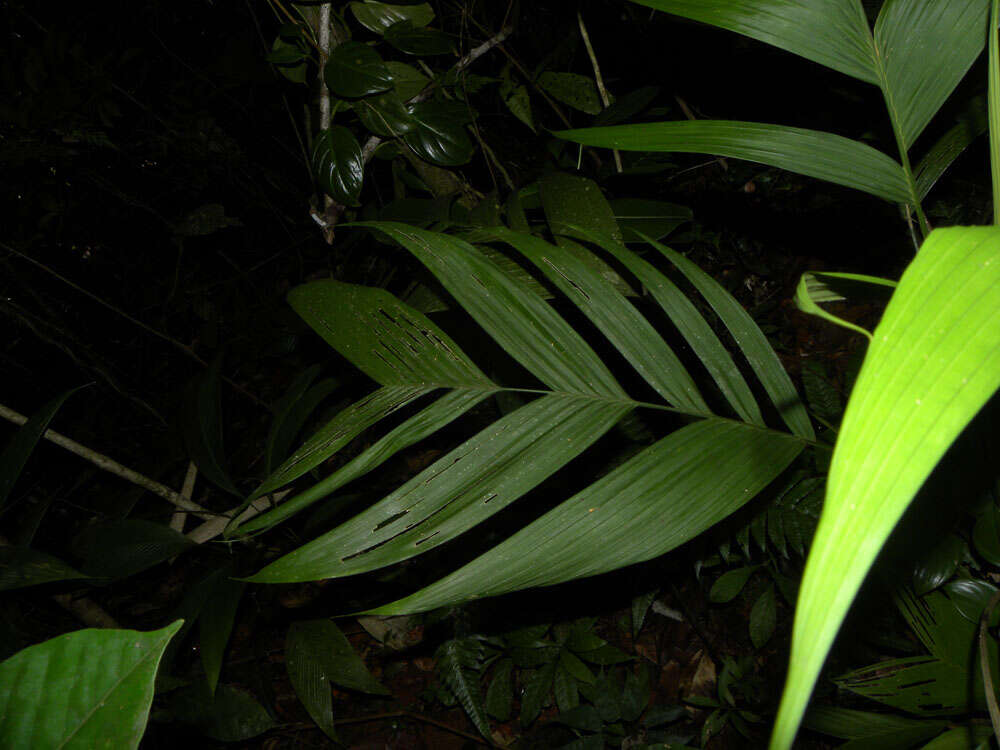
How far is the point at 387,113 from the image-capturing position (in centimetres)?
115

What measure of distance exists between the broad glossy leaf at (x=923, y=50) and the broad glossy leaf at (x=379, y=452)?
520 millimetres

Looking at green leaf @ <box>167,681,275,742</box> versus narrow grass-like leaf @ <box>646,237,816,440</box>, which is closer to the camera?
narrow grass-like leaf @ <box>646,237,816,440</box>

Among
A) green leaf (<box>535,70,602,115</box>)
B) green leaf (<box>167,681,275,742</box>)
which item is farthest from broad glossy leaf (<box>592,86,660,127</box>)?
green leaf (<box>167,681,275,742</box>)

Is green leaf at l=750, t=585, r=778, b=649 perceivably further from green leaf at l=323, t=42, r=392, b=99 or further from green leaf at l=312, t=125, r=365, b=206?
green leaf at l=323, t=42, r=392, b=99

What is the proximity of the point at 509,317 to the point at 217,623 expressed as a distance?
0.77m

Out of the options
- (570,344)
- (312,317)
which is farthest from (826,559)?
(312,317)

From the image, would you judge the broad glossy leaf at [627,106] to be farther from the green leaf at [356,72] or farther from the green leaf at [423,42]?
the green leaf at [356,72]

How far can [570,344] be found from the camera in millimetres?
630

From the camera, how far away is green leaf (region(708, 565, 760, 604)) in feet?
3.74

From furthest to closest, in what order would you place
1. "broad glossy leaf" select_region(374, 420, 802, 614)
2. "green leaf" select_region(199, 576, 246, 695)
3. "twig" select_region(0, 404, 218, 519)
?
"twig" select_region(0, 404, 218, 519) → "green leaf" select_region(199, 576, 246, 695) → "broad glossy leaf" select_region(374, 420, 802, 614)

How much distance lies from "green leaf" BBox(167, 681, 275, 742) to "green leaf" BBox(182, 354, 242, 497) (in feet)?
1.27

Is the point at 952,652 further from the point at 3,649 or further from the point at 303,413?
the point at 3,649

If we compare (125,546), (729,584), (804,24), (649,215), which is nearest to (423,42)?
(649,215)

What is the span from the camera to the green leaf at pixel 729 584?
1.14 meters
